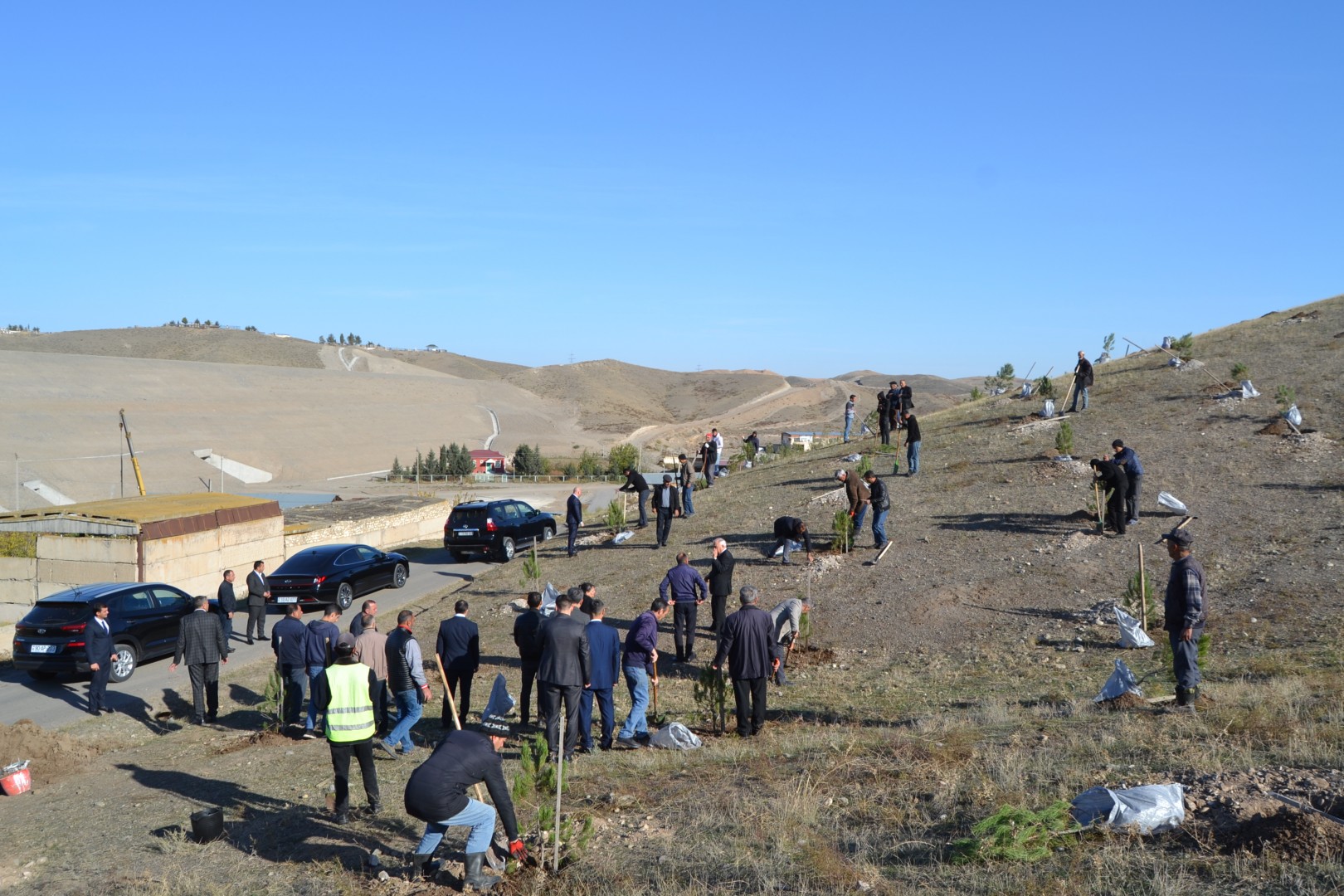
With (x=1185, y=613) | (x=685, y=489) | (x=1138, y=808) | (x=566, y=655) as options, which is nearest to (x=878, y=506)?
(x=685, y=489)

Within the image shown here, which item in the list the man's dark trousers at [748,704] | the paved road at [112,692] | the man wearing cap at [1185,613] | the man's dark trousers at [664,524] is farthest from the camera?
the man's dark trousers at [664,524]

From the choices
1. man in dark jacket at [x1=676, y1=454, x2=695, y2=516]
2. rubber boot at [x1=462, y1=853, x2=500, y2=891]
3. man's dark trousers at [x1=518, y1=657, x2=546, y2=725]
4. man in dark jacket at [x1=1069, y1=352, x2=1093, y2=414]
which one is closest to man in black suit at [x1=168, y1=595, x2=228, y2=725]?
man's dark trousers at [x1=518, y1=657, x2=546, y2=725]

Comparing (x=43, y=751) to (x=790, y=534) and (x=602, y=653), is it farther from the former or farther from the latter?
(x=790, y=534)

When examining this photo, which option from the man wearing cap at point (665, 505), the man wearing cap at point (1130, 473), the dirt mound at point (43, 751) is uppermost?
the man wearing cap at point (1130, 473)

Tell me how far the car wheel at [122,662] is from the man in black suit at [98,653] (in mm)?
1651

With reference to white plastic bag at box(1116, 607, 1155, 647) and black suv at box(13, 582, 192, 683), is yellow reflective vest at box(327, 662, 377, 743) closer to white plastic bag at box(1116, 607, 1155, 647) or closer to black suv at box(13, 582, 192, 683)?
black suv at box(13, 582, 192, 683)

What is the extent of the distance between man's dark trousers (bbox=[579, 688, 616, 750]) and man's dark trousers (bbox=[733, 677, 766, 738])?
1253mm

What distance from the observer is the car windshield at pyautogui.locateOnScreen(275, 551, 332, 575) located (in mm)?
19203

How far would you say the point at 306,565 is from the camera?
19375mm

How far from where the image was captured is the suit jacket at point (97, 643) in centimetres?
1226

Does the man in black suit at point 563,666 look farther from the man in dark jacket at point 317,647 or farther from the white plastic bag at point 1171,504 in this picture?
the white plastic bag at point 1171,504

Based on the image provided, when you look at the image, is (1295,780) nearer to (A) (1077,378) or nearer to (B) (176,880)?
(B) (176,880)

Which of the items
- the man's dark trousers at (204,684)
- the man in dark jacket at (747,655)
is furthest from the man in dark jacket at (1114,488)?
the man's dark trousers at (204,684)

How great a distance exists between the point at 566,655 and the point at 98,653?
304 inches
